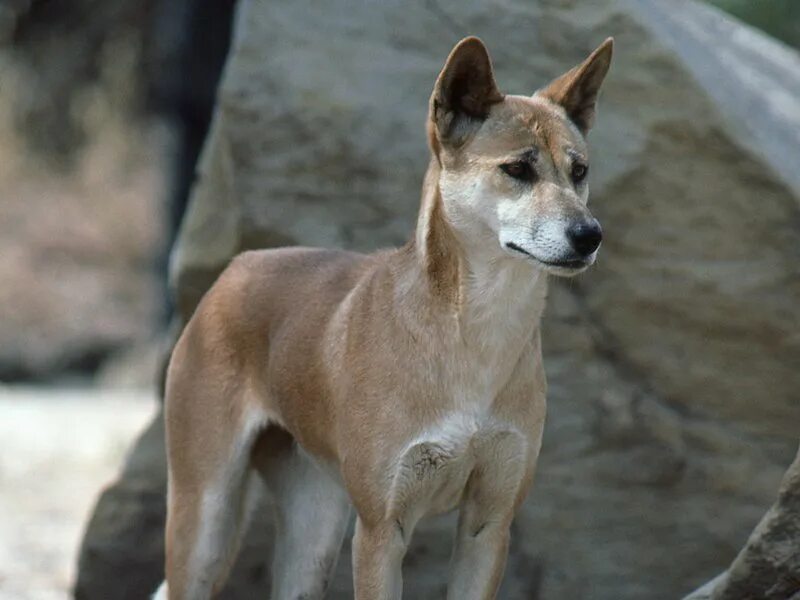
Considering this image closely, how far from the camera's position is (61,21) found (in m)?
16.3

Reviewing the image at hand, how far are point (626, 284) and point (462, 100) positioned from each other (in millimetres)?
1876

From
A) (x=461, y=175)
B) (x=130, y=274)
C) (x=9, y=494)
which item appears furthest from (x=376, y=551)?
(x=130, y=274)

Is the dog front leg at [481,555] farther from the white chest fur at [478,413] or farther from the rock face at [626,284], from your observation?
the rock face at [626,284]

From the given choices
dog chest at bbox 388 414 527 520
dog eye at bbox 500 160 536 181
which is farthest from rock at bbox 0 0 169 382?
dog eye at bbox 500 160 536 181

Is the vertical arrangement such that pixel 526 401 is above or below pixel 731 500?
above

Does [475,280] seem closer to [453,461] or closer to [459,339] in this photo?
[459,339]

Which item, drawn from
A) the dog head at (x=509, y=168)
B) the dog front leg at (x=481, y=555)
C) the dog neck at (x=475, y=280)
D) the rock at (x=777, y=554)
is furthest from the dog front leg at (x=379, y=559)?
the rock at (x=777, y=554)

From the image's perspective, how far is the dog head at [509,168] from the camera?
4.99 m

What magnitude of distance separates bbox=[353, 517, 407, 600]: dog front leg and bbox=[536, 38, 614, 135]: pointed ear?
157 cm

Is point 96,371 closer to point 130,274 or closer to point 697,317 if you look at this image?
point 130,274

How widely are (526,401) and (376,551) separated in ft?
2.32

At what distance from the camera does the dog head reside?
4.99 m

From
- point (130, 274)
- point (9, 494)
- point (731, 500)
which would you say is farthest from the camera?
point (130, 274)

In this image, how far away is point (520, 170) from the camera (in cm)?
518
